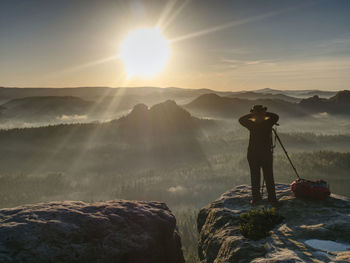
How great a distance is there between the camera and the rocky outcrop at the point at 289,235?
8.58 metres

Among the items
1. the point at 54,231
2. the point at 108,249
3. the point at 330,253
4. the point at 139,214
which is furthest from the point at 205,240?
the point at 54,231

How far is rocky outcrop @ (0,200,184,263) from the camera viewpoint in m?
8.54

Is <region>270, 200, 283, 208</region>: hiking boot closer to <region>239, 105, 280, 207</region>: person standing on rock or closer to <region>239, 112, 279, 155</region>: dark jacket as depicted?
<region>239, 105, 280, 207</region>: person standing on rock

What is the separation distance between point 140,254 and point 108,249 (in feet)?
5.08

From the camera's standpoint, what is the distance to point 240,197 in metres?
15.3

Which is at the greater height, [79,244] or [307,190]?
[307,190]

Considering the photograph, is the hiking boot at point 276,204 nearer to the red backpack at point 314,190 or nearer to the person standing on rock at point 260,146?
the person standing on rock at point 260,146

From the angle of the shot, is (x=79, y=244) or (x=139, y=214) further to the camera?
(x=139, y=214)

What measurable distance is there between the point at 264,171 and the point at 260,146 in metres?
1.29

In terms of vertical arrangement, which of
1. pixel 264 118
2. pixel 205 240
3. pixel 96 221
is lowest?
pixel 205 240

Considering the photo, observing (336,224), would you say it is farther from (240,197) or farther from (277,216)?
(240,197)

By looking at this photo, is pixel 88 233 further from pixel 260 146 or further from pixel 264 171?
pixel 260 146

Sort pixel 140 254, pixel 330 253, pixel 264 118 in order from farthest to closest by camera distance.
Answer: pixel 264 118
pixel 140 254
pixel 330 253

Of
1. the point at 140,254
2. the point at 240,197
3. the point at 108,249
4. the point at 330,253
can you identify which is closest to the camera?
the point at 330,253
